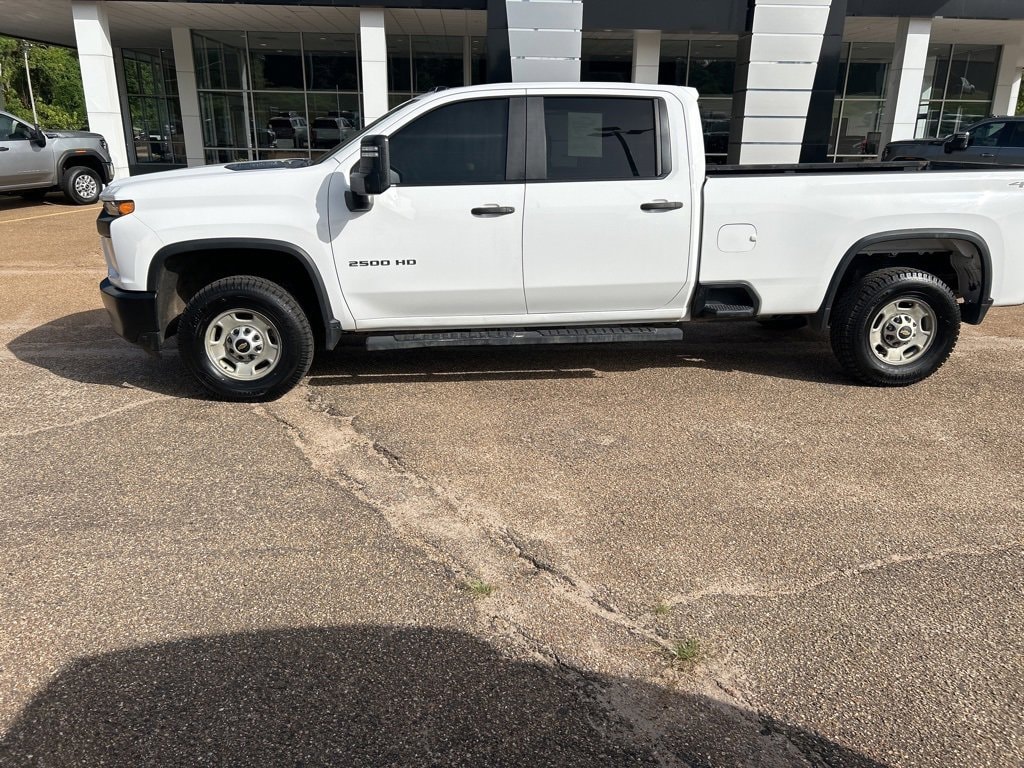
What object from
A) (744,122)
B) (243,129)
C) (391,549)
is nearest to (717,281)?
(391,549)

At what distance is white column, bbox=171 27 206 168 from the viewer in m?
21.8

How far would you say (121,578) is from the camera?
342cm

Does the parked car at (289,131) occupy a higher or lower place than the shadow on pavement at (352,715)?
higher

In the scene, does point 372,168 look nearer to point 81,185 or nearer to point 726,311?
point 726,311

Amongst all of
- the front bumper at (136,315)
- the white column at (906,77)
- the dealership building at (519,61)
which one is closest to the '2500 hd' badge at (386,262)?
the front bumper at (136,315)

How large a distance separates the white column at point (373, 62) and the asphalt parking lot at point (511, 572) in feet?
41.1

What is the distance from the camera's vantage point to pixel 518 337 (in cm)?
552

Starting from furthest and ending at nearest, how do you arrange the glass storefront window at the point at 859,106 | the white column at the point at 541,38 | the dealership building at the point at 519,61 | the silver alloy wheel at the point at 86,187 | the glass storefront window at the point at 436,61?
the glass storefront window at the point at 859,106, the glass storefront window at the point at 436,61, the silver alloy wheel at the point at 86,187, the dealership building at the point at 519,61, the white column at the point at 541,38

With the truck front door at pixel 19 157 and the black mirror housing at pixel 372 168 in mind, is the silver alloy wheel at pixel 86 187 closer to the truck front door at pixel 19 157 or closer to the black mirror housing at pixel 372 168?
the truck front door at pixel 19 157

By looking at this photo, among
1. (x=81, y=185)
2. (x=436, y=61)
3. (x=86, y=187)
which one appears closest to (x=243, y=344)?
(x=81, y=185)

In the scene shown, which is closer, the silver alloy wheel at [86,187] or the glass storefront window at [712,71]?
the silver alloy wheel at [86,187]

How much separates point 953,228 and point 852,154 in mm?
22251

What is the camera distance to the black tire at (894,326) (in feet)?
18.9

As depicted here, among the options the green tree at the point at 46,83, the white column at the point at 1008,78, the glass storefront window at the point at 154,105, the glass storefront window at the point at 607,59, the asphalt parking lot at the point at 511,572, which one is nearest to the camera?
the asphalt parking lot at the point at 511,572
